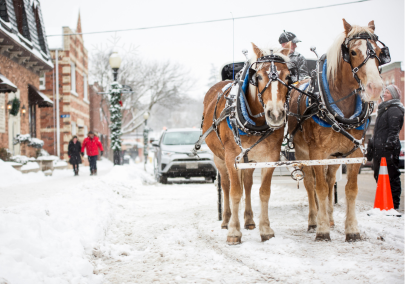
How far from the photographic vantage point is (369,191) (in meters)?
10.6

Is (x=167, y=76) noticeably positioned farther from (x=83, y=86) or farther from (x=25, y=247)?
(x=25, y=247)

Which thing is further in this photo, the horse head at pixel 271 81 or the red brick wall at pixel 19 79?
the red brick wall at pixel 19 79

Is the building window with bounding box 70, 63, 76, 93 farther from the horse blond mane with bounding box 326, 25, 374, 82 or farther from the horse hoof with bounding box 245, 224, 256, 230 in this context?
the horse blond mane with bounding box 326, 25, 374, 82

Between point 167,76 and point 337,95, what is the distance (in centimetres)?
3584

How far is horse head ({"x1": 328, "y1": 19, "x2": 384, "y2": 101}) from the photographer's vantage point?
13.6 feet

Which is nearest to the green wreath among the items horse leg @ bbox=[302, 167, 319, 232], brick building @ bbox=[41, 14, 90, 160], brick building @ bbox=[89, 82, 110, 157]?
brick building @ bbox=[41, 14, 90, 160]

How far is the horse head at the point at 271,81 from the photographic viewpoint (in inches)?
166

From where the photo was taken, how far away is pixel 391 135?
697 centimetres

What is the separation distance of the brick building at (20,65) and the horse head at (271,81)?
10626mm

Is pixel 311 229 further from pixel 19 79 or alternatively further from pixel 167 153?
pixel 19 79

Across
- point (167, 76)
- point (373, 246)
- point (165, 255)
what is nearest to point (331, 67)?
point (373, 246)

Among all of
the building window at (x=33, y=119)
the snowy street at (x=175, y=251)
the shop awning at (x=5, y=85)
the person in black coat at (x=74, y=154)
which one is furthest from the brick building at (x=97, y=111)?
the snowy street at (x=175, y=251)

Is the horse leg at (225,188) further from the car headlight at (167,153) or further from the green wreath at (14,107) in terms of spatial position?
the green wreath at (14,107)

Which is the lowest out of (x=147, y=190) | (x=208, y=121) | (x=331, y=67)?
(x=147, y=190)
